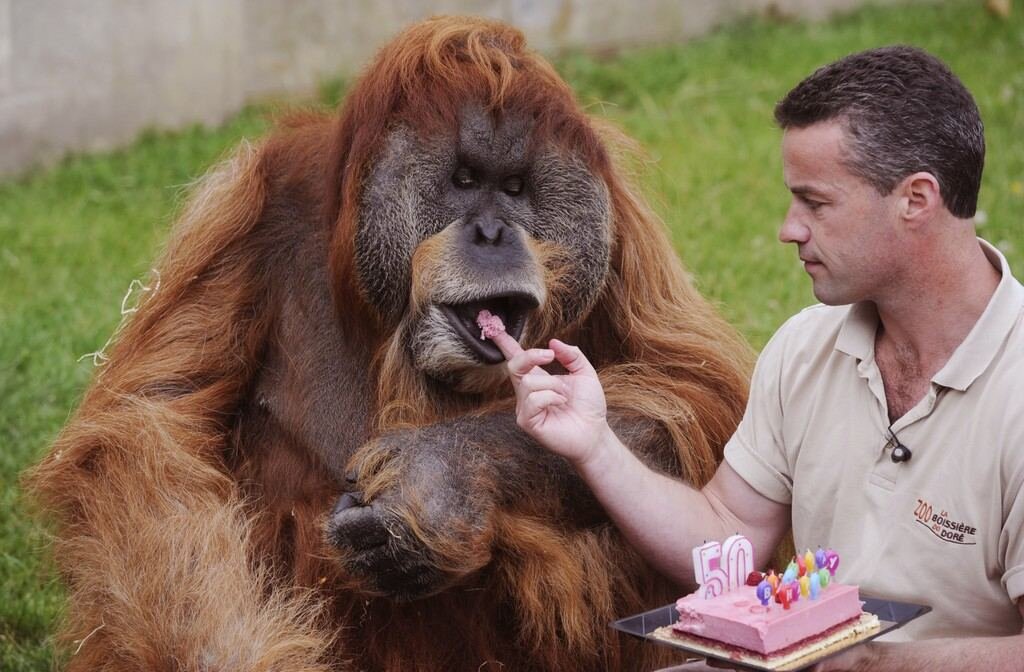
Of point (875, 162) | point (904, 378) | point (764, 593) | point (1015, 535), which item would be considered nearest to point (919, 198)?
point (875, 162)

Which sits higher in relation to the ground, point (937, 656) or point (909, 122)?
point (909, 122)

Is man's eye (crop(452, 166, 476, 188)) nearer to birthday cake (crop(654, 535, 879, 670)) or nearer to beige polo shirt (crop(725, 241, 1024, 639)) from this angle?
beige polo shirt (crop(725, 241, 1024, 639))

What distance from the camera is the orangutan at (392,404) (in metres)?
3.01

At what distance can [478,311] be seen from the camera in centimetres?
309

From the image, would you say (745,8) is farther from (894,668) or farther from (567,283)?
(894,668)

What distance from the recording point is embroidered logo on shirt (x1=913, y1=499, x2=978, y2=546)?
8.48 ft

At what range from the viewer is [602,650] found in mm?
3236

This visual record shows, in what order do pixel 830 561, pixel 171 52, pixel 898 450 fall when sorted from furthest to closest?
pixel 171 52 → pixel 898 450 → pixel 830 561

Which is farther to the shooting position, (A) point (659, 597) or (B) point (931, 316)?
(A) point (659, 597)

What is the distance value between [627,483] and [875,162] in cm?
76

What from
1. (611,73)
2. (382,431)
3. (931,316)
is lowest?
(611,73)

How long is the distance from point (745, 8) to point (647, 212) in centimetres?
676

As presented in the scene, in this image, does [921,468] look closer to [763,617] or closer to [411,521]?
[763,617]

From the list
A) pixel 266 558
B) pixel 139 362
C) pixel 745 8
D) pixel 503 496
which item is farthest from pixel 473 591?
pixel 745 8
